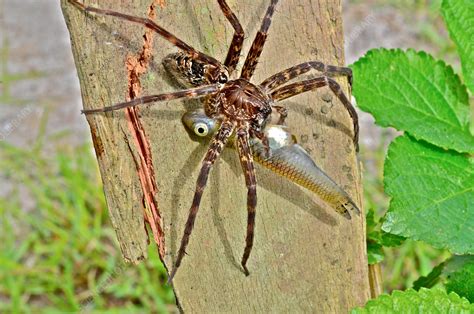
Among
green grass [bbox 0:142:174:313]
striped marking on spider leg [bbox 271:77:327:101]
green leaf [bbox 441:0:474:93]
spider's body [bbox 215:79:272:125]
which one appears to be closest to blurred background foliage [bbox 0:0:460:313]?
green grass [bbox 0:142:174:313]

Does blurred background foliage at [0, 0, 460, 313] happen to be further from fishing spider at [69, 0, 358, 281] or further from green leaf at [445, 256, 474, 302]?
green leaf at [445, 256, 474, 302]

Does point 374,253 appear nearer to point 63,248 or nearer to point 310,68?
point 310,68

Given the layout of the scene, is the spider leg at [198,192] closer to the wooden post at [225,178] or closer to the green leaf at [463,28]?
the wooden post at [225,178]

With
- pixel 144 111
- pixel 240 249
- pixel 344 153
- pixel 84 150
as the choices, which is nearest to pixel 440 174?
pixel 344 153

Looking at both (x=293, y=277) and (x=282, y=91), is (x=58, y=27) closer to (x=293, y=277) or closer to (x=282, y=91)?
(x=282, y=91)

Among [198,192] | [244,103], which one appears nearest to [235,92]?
[244,103]

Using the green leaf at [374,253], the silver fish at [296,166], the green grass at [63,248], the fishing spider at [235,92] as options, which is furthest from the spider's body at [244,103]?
the green grass at [63,248]
